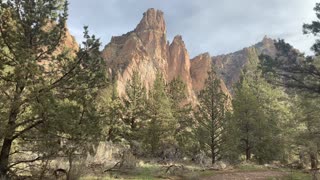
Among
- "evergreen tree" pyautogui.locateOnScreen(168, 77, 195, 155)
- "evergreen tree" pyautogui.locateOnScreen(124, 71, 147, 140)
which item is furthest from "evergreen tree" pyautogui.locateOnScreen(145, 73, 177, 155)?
"evergreen tree" pyautogui.locateOnScreen(124, 71, 147, 140)

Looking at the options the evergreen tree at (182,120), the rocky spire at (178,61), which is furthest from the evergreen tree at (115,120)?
the rocky spire at (178,61)

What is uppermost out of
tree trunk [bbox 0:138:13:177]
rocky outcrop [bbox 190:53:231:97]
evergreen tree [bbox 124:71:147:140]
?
rocky outcrop [bbox 190:53:231:97]

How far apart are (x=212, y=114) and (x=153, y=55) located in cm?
8409

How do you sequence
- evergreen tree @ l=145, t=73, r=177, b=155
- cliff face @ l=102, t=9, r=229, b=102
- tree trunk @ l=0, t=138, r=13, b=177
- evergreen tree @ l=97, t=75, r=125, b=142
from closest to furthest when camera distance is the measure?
tree trunk @ l=0, t=138, r=13, b=177 → evergreen tree @ l=97, t=75, r=125, b=142 → evergreen tree @ l=145, t=73, r=177, b=155 → cliff face @ l=102, t=9, r=229, b=102

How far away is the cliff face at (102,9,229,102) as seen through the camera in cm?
10556

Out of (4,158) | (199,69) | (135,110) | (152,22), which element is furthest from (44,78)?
(152,22)

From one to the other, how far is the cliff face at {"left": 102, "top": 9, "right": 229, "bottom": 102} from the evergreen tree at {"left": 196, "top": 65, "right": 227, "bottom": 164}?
67.2 meters

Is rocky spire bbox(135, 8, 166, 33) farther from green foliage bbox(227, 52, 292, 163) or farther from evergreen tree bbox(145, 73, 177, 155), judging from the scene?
green foliage bbox(227, 52, 292, 163)

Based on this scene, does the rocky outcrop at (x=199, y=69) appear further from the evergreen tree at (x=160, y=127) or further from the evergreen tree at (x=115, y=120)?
the evergreen tree at (x=115, y=120)

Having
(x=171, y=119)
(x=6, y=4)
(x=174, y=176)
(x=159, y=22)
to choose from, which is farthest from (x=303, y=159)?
(x=159, y=22)

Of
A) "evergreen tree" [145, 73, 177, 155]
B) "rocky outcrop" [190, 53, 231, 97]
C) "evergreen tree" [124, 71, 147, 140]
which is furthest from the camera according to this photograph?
"rocky outcrop" [190, 53, 231, 97]

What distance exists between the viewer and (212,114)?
1293 inches

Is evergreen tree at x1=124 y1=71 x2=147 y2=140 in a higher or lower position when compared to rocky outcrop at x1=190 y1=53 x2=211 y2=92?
lower

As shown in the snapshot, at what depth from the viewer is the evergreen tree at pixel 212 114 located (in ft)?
108
